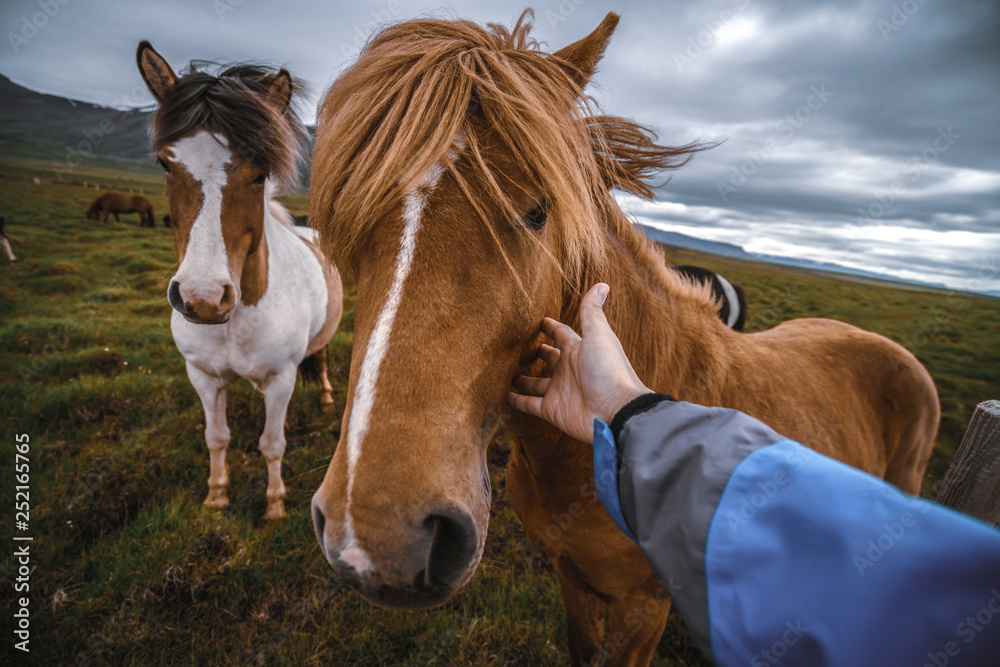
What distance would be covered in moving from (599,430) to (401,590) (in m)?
0.73

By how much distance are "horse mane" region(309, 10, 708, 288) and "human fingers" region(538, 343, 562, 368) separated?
0.32 metres

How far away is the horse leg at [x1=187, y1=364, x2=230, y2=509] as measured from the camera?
11.7 feet

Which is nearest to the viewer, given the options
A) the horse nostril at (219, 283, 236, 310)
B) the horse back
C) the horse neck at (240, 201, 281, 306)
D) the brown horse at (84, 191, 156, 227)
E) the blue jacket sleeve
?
the blue jacket sleeve

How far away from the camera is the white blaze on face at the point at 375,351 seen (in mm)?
974

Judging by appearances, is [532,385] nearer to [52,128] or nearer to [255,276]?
[255,276]

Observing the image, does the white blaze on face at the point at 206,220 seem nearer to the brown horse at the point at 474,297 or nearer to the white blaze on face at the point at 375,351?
the brown horse at the point at 474,297

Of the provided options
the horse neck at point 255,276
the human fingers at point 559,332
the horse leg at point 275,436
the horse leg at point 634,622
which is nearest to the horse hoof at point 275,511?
the horse leg at point 275,436

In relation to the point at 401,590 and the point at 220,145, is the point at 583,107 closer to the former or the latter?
the point at 401,590

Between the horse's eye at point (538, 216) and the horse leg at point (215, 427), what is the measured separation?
3626mm

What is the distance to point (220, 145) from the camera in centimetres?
288

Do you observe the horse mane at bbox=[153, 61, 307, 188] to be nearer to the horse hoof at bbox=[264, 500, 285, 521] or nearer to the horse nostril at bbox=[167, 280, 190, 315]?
the horse nostril at bbox=[167, 280, 190, 315]

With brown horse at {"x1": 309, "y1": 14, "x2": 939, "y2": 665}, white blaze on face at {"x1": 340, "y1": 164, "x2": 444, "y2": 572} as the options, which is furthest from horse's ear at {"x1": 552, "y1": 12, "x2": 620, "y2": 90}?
white blaze on face at {"x1": 340, "y1": 164, "x2": 444, "y2": 572}

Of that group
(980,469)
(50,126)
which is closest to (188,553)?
(980,469)

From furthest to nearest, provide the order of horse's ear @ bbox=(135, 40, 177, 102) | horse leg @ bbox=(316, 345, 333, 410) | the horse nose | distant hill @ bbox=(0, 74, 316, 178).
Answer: distant hill @ bbox=(0, 74, 316, 178) < horse leg @ bbox=(316, 345, 333, 410) < horse's ear @ bbox=(135, 40, 177, 102) < the horse nose
